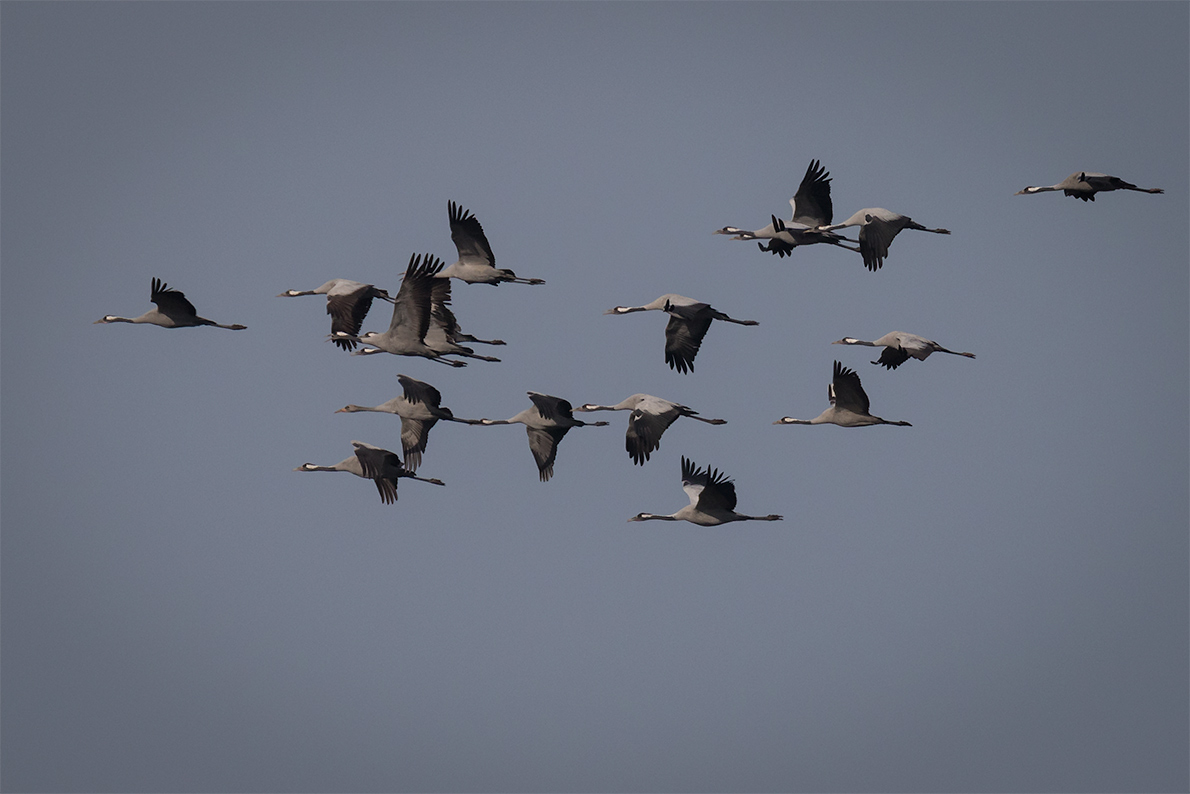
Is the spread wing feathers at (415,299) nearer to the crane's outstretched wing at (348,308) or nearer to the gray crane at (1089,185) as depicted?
the crane's outstretched wing at (348,308)

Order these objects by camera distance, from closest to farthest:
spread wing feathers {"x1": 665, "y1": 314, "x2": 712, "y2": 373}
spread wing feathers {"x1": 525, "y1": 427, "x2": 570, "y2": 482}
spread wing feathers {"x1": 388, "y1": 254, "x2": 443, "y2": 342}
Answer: spread wing feathers {"x1": 388, "y1": 254, "x2": 443, "y2": 342} < spread wing feathers {"x1": 525, "y1": 427, "x2": 570, "y2": 482} < spread wing feathers {"x1": 665, "y1": 314, "x2": 712, "y2": 373}

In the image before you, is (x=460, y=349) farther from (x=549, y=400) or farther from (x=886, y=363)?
(x=886, y=363)

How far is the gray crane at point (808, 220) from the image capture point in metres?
35.6

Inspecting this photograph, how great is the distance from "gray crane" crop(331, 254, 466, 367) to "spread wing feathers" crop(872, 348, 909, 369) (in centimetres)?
849

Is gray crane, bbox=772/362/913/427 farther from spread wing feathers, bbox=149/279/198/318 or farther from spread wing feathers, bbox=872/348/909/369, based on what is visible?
spread wing feathers, bbox=149/279/198/318

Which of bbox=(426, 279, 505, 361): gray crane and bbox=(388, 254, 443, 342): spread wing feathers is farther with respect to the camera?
bbox=(426, 279, 505, 361): gray crane

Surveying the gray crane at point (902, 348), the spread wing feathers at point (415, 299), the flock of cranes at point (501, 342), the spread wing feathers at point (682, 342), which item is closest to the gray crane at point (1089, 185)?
the flock of cranes at point (501, 342)

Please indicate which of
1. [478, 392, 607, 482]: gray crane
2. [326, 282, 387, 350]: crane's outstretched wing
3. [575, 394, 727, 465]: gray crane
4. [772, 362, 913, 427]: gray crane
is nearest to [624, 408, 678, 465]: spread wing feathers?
[575, 394, 727, 465]: gray crane

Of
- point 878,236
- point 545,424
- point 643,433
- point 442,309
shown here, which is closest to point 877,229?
point 878,236

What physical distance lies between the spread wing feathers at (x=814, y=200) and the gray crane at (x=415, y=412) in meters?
7.74

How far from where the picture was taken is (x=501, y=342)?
123ft

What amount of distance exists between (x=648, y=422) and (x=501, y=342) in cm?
477

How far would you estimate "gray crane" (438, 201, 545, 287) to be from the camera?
1379 inches

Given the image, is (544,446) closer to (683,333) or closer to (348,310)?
(683,333)
